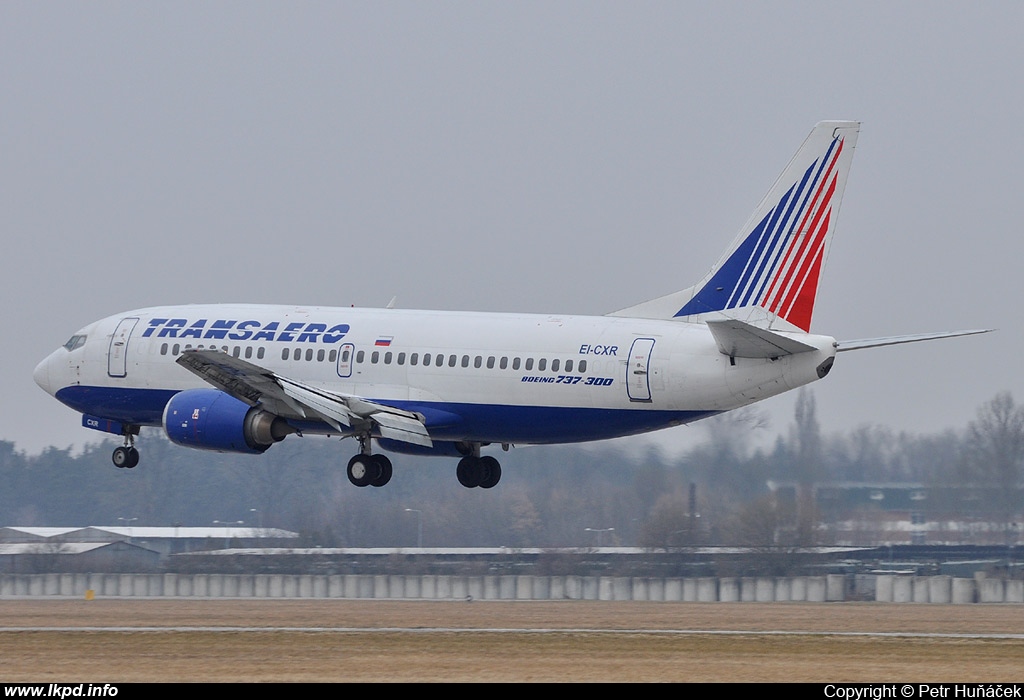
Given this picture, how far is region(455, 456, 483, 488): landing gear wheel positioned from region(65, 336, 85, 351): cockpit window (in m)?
13.0

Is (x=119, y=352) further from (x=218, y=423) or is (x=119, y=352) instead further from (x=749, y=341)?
(x=749, y=341)

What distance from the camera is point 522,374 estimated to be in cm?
4875

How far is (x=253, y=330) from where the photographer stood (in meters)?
52.6

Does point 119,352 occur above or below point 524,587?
above

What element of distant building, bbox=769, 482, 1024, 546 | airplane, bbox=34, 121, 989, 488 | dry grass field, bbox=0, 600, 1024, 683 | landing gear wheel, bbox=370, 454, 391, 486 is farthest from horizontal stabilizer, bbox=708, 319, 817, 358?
distant building, bbox=769, 482, 1024, 546

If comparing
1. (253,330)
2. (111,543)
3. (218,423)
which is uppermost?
(253,330)

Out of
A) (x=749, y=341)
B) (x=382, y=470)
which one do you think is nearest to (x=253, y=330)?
(x=382, y=470)

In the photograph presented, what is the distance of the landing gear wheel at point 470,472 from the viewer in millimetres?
54750

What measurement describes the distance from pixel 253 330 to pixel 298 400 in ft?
13.3

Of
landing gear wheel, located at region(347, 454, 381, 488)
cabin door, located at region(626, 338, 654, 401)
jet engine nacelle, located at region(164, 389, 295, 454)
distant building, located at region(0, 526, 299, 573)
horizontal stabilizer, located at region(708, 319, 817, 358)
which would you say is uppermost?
horizontal stabilizer, located at region(708, 319, 817, 358)

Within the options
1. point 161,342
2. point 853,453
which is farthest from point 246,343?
point 853,453

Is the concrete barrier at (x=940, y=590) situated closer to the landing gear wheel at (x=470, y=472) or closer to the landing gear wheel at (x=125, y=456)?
the landing gear wheel at (x=470, y=472)

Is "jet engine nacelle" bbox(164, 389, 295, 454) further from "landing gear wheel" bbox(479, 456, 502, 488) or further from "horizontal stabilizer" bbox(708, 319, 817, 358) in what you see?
"horizontal stabilizer" bbox(708, 319, 817, 358)

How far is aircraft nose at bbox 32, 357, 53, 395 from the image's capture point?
186 ft
